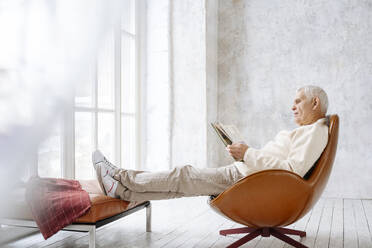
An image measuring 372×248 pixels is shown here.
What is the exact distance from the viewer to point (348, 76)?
424 cm

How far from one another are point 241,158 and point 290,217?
0.41 meters

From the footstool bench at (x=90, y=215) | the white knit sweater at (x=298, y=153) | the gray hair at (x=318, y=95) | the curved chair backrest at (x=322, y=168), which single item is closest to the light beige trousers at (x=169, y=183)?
the footstool bench at (x=90, y=215)

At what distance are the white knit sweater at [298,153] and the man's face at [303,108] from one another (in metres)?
0.12

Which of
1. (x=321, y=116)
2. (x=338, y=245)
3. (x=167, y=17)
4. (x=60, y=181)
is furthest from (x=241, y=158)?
(x=167, y=17)

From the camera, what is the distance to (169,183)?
244cm

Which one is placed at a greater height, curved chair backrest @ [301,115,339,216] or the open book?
the open book

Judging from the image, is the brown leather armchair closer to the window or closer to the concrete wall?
the window

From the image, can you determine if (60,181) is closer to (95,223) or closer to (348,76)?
(95,223)

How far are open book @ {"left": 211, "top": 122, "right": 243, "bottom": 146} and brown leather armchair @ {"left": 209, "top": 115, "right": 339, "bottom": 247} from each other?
0.28 metres

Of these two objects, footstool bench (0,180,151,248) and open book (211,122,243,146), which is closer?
footstool bench (0,180,151,248)

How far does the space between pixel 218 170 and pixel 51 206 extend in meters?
1.03

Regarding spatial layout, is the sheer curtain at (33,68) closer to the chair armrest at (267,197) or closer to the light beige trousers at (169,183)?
the light beige trousers at (169,183)

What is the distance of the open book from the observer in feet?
7.39

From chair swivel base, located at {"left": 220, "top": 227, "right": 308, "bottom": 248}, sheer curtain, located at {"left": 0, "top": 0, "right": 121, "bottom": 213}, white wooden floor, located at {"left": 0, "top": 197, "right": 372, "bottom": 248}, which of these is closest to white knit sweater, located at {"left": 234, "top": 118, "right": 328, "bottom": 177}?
chair swivel base, located at {"left": 220, "top": 227, "right": 308, "bottom": 248}
